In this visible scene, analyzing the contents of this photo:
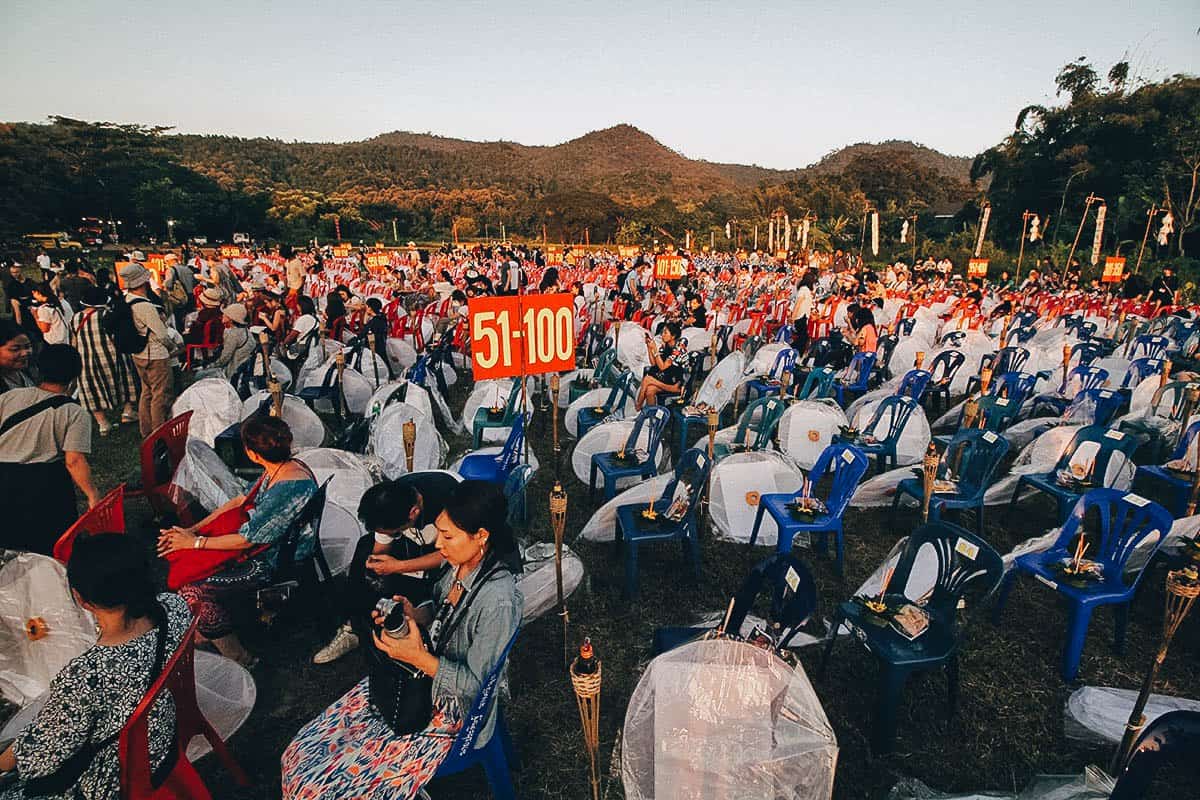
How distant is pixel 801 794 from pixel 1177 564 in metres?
3.83

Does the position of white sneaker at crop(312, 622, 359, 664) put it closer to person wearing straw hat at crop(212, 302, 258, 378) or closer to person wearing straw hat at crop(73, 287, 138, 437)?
person wearing straw hat at crop(212, 302, 258, 378)

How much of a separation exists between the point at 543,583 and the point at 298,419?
375 cm

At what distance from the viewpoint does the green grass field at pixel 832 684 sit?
303cm

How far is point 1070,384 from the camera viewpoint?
732 centimetres

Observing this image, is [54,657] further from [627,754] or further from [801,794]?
[801,794]

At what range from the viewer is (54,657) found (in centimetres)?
295

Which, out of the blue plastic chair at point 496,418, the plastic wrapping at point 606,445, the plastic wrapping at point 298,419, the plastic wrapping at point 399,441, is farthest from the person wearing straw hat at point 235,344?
the plastic wrapping at point 606,445

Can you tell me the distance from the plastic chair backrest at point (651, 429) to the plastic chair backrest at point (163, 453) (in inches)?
152

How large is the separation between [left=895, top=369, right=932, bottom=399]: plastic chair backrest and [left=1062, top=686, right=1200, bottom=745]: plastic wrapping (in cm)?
434

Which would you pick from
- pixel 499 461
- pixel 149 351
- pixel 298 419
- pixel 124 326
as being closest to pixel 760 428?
pixel 499 461

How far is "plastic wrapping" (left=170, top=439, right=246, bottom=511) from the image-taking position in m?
4.11

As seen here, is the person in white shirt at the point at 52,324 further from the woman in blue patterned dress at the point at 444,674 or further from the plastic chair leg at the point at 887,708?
the plastic chair leg at the point at 887,708

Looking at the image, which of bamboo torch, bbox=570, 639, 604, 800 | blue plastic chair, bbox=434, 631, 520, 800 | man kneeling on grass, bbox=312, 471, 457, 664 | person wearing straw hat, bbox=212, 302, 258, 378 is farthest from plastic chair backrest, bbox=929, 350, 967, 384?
person wearing straw hat, bbox=212, 302, 258, 378

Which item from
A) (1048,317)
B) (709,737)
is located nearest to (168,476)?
(709,737)
